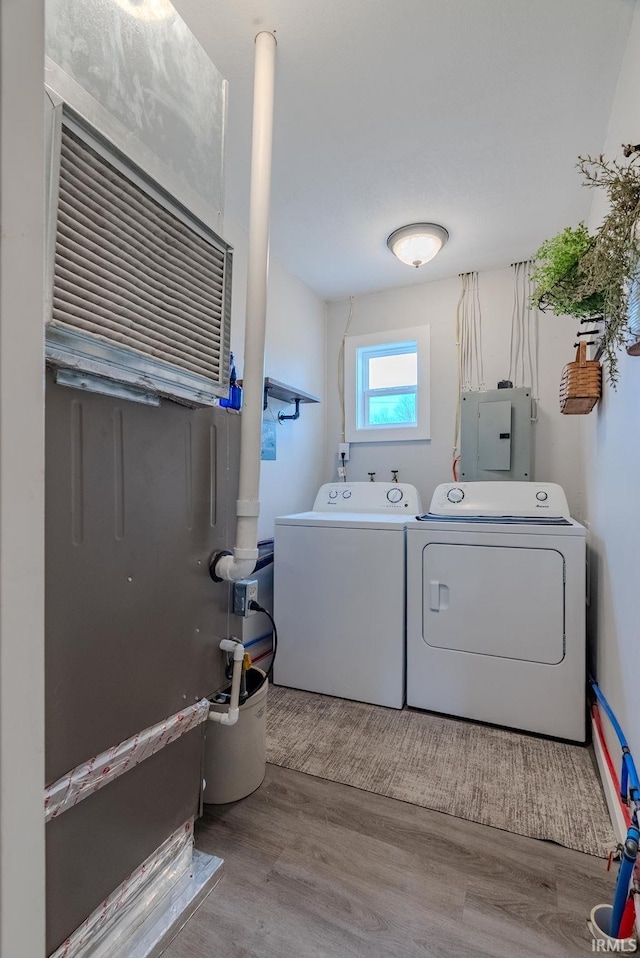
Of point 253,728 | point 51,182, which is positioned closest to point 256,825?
point 253,728

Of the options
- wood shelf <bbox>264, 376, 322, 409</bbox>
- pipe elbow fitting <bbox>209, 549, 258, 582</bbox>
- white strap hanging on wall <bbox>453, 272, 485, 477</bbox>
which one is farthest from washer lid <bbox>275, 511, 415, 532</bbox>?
pipe elbow fitting <bbox>209, 549, 258, 582</bbox>

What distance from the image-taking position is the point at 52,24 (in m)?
0.69

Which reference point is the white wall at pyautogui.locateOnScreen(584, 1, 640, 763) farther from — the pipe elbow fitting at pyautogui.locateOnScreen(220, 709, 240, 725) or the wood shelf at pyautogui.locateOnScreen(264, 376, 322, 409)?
the wood shelf at pyautogui.locateOnScreen(264, 376, 322, 409)

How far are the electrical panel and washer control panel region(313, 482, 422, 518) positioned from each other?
396 mm

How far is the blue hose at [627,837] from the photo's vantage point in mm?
914

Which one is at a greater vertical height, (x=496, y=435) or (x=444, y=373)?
(x=444, y=373)

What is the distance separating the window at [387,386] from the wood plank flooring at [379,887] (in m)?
2.13

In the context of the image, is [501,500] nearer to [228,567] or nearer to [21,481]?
[228,567]

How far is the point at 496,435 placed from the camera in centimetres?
255

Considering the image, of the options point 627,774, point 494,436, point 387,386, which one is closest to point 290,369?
point 387,386

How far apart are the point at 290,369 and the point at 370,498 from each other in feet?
3.20

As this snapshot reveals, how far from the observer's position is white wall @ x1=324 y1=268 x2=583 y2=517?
2516 mm

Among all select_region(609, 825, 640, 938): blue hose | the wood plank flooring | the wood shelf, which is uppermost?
the wood shelf

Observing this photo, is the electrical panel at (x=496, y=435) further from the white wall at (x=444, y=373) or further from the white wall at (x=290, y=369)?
the white wall at (x=290, y=369)
